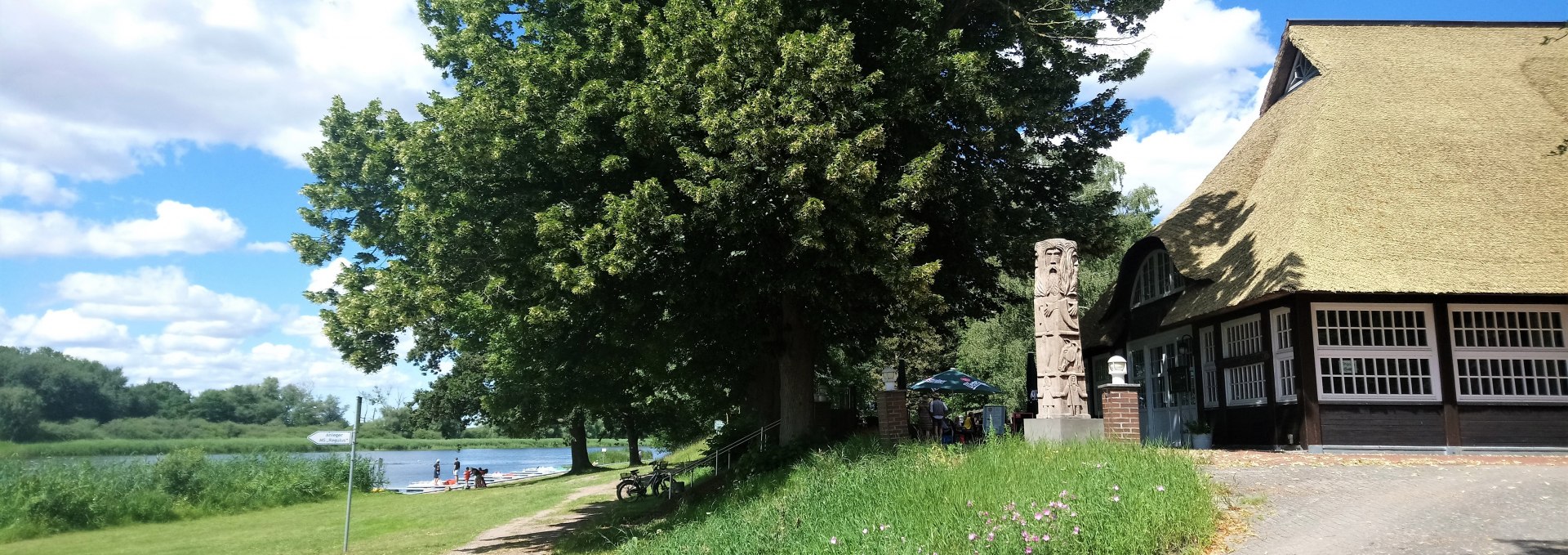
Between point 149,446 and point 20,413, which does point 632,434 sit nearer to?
point 149,446

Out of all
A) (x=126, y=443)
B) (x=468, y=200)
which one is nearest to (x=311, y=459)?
(x=126, y=443)

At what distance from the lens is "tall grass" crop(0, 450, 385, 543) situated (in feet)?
72.0

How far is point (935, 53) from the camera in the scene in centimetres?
1470

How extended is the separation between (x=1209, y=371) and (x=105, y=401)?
36.9m

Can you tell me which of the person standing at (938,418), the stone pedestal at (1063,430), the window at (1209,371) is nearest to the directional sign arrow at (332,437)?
the stone pedestal at (1063,430)

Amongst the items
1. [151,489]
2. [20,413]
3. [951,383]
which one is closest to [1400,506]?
[951,383]

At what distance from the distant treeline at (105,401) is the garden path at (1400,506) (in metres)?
30.5

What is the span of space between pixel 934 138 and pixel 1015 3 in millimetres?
3510

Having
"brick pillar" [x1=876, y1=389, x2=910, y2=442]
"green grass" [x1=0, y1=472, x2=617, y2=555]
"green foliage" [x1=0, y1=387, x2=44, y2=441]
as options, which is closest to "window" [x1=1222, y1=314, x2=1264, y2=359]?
"brick pillar" [x1=876, y1=389, x2=910, y2=442]

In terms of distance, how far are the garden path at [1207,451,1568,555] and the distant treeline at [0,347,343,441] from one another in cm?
3047

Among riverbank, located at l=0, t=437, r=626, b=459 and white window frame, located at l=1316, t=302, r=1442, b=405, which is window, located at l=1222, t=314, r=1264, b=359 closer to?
white window frame, located at l=1316, t=302, r=1442, b=405

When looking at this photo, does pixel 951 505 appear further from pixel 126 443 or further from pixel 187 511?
pixel 126 443

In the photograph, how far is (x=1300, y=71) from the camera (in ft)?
73.6

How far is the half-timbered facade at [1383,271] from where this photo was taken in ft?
50.4
